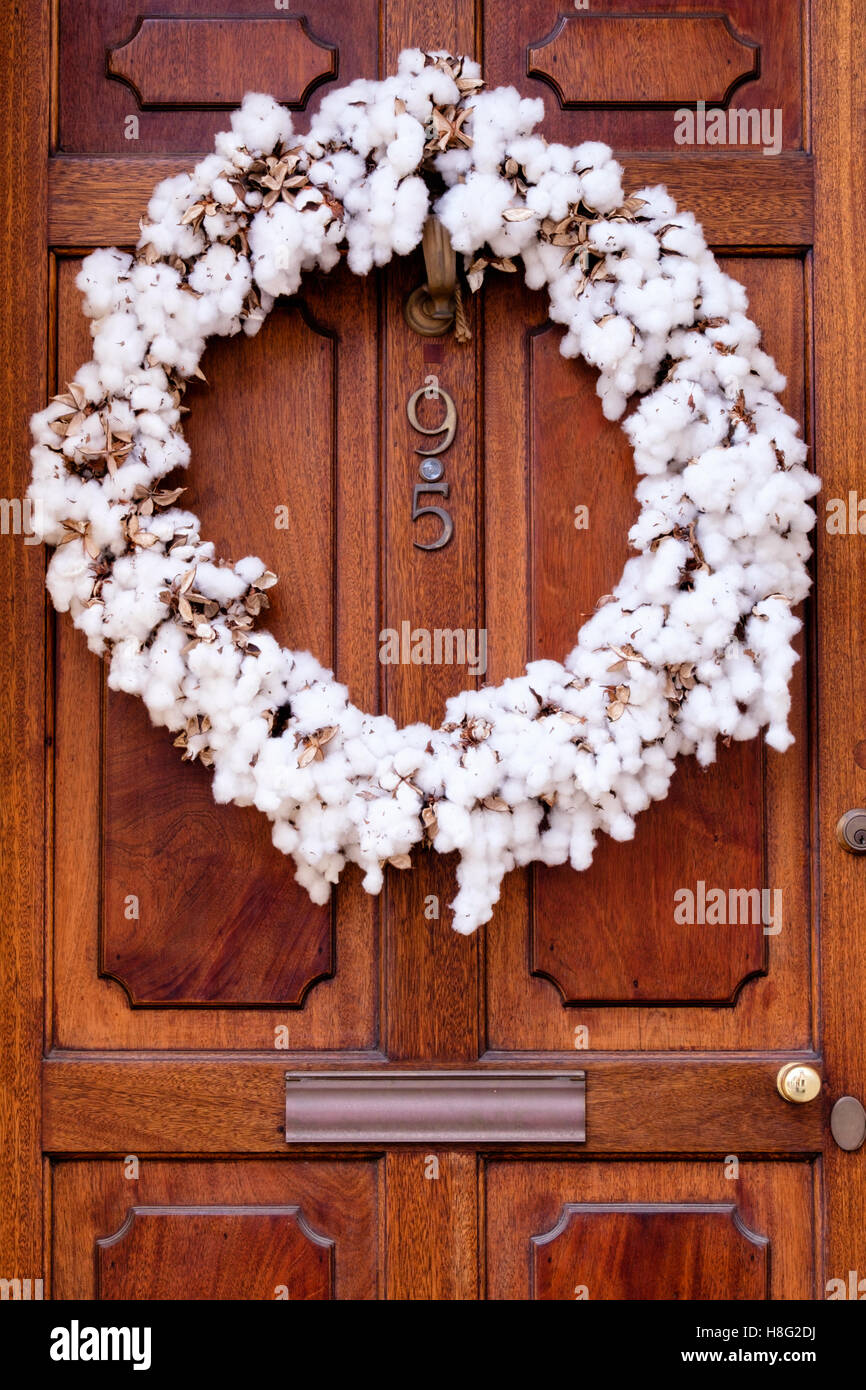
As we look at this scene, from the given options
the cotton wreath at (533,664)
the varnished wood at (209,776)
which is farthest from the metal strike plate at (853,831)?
the varnished wood at (209,776)

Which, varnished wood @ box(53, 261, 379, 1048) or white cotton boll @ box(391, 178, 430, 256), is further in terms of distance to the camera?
varnished wood @ box(53, 261, 379, 1048)

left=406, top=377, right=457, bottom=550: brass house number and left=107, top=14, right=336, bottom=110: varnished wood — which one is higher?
left=107, top=14, right=336, bottom=110: varnished wood

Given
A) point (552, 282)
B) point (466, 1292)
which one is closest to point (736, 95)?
point (552, 282)

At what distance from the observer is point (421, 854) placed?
1354mm

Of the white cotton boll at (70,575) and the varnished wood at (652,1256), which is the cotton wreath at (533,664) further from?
the varnished wood at (652,1256)

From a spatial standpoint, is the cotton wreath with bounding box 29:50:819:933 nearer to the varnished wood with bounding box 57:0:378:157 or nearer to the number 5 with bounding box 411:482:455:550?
the varnished wood with bounding box 57:0:378:157

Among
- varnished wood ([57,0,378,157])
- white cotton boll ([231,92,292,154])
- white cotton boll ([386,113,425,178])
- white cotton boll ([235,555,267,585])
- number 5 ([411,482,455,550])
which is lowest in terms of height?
white cotton boll ([235,555,267,585])

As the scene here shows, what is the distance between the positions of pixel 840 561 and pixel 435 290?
1.93 feet

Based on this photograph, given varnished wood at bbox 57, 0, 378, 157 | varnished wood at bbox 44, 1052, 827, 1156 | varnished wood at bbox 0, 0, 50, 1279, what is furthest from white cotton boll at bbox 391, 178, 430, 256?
varnished wood at bbox 44, 1052, 827, 1156

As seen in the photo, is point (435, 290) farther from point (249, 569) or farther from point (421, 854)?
point (421, 854)

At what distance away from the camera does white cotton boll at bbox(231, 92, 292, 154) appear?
1.28 m

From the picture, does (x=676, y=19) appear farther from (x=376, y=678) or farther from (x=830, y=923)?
(x=830, y=923)

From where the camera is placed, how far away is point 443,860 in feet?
4.46

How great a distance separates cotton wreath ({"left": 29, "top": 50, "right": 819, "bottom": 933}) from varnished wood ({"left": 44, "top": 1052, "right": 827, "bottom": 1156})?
0.92 ft
